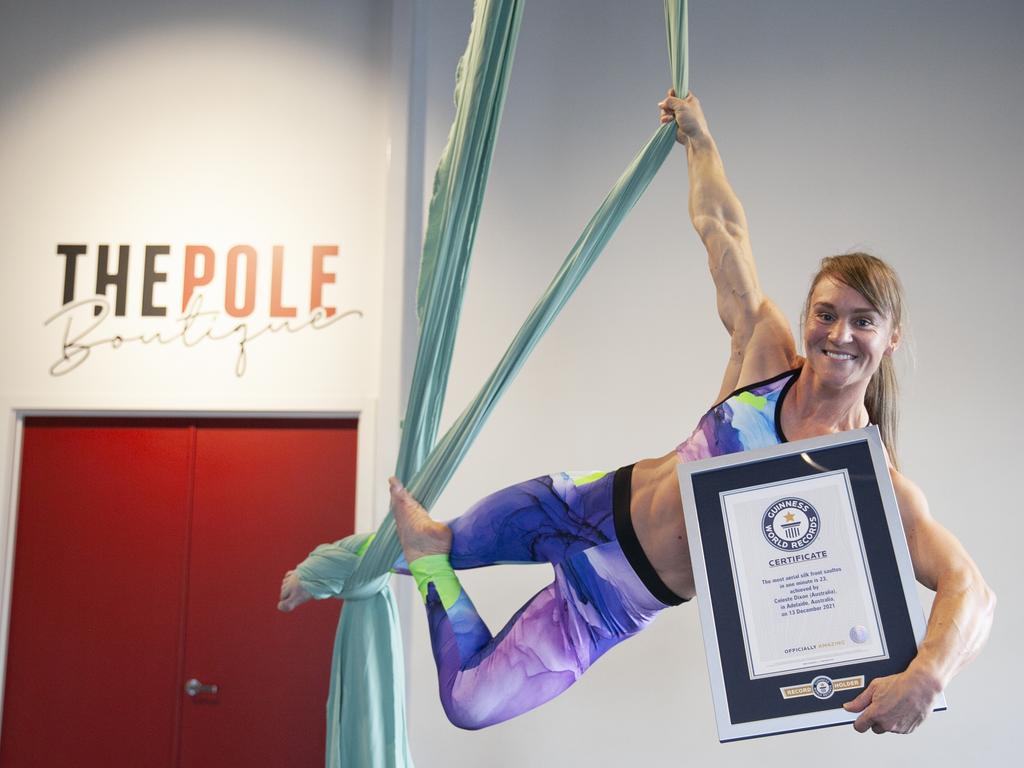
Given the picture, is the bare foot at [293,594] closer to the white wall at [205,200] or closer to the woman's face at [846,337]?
the white wall at [205,200]

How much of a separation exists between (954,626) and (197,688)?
246 cm

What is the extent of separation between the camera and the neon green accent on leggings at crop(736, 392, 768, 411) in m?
1.96

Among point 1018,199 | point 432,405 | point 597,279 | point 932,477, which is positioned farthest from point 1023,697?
point 432,405

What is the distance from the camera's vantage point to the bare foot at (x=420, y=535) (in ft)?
6.74

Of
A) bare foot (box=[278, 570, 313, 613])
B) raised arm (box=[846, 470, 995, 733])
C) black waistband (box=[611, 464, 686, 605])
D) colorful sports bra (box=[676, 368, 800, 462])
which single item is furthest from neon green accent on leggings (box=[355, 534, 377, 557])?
raised arm (box=[846, 470, 995, 733])

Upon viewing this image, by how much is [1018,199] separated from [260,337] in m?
2.55

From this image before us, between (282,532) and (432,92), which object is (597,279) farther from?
(282,532)

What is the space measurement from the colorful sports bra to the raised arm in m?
0.25

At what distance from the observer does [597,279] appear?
3373mm

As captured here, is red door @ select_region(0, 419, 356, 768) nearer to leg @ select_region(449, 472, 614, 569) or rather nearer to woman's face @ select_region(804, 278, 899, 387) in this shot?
leg @ select_region(449, 472, 614, 569)

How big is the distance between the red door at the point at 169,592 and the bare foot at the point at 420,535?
52.2 inches

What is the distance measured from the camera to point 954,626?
5.23 ft

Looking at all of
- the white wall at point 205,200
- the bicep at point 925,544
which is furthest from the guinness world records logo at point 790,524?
the white wall at point 205,200

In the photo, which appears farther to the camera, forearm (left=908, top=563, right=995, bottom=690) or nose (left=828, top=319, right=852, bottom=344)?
nose (left=828, top=319, right=852, bottom=344)
